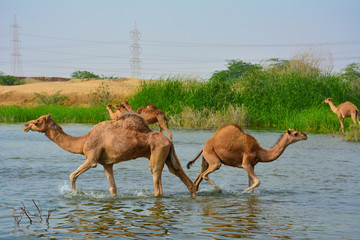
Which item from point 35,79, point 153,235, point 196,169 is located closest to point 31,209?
point 153,235

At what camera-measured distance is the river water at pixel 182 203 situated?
6.79 meters

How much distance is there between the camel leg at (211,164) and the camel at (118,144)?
2.67ft

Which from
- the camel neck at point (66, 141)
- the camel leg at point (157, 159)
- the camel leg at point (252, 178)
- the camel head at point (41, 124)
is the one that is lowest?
the camel leg at point (252, 178)

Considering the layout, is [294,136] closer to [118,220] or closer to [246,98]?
[118,220]

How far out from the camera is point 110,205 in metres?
8.45

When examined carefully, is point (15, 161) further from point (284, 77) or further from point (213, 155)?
point (284, 77)

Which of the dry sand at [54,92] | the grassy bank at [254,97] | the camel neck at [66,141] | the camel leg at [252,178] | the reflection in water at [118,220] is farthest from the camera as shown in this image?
the dry sand at [54,92]

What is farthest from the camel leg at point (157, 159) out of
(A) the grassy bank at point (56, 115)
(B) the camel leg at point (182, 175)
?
(A) the grassy bank at point (56, 115)

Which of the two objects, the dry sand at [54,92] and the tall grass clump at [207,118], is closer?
the tall grass clump at [207,118]

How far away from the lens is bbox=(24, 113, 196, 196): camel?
29.3 feet

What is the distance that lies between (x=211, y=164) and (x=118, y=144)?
1896mm

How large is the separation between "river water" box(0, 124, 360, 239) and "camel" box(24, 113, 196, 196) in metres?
0.51

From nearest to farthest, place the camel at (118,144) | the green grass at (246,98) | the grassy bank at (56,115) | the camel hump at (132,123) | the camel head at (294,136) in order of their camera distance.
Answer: the camel at (118,144), the camel hump at (132,123), the camel head at (294,136), the green grass at (246,98), the grassy bank at (56,115)

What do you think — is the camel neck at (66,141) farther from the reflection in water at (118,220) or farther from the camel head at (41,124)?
the reflection in water at (118,220)
